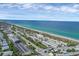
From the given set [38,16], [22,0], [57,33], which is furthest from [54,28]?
[22,0]

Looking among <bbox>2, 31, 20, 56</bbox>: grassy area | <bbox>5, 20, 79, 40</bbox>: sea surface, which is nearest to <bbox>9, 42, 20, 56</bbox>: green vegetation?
<bbox>2, 31, 20, 56</bbox>: grassy area

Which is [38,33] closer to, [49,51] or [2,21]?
[49,51]

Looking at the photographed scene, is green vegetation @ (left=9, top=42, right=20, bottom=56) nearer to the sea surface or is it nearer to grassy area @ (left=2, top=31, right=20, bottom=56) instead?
grassy area @ (left=2, top=31, right=20, bottom=56)

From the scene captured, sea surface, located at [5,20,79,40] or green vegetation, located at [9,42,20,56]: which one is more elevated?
sea surface, located at [5,20,79,40]

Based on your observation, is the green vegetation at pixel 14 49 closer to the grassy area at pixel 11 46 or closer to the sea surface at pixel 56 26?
the grassy area at pixel 11 46

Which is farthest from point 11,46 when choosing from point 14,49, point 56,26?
point 56,26

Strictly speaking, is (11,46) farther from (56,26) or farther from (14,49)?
(56,26)

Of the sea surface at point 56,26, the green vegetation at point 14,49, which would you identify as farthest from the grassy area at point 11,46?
the sea surface at point 56,26

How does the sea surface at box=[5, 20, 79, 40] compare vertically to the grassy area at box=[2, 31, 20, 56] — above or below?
above
